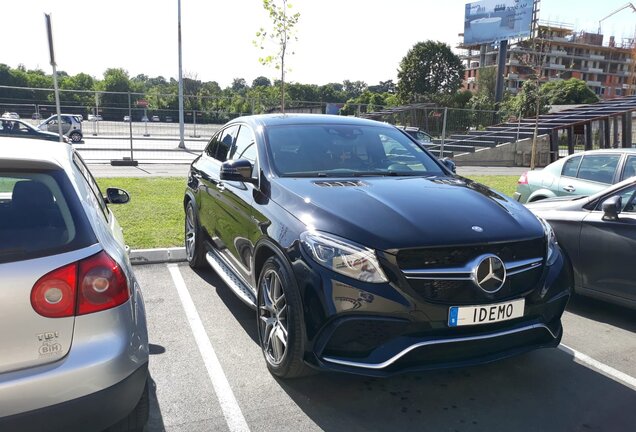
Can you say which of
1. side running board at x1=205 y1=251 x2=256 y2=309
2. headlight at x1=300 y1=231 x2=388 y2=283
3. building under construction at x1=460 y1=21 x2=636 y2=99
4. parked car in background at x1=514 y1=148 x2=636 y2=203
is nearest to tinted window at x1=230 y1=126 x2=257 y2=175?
side running board at x1=205 y1=251 x2=256 y2=309

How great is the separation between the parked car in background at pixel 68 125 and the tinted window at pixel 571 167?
76.6 feet

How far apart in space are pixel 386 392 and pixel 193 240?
3.17 m

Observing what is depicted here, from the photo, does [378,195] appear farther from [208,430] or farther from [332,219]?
[208,430]

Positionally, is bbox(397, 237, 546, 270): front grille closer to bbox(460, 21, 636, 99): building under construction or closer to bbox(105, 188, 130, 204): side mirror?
bbox(105, 188, 130, 204): side mirror

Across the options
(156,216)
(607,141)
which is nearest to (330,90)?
(607,141)

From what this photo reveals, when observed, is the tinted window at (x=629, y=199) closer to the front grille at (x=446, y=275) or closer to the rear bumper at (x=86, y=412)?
the front grille at (x=446, y=275)

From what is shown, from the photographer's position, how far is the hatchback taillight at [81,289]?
6.61 feet

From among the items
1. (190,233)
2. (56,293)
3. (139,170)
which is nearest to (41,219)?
(56,293)

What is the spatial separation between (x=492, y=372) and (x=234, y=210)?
7.77ft

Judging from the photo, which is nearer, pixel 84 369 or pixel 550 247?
pixel 84 369

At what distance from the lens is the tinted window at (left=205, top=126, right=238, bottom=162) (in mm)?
5098

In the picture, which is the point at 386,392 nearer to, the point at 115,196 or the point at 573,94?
the point at 115,196

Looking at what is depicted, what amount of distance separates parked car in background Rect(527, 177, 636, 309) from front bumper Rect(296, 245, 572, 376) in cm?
211

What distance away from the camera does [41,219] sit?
7.19 ft
